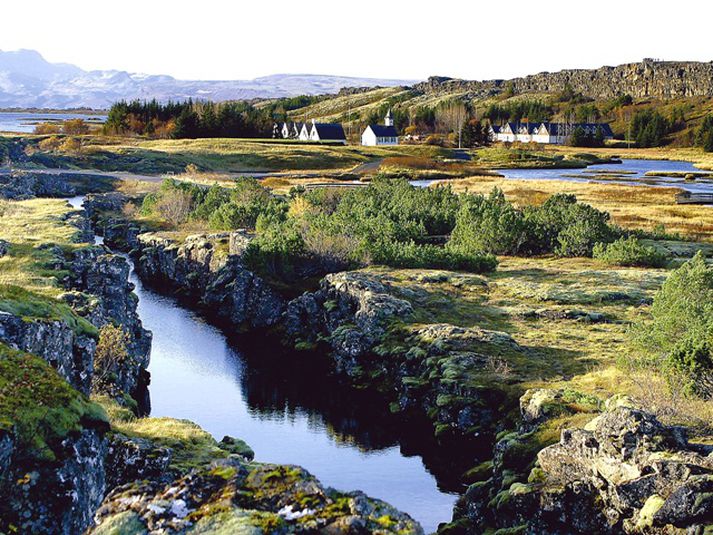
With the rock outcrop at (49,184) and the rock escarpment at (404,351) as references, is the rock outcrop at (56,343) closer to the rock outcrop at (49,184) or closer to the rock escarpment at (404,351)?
the rock escarpment at (404,351)

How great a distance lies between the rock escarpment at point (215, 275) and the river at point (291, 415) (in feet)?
11.0

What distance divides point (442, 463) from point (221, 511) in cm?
1848

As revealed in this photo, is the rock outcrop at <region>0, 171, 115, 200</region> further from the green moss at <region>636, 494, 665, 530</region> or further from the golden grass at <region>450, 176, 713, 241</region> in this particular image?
the green moss at <region>636, 494, 665, 530</region>

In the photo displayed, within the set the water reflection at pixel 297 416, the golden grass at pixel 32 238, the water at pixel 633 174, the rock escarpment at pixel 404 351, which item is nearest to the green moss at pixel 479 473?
the water reflection at pixel 297 416

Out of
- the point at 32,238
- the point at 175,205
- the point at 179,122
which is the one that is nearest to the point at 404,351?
the point at 32,238

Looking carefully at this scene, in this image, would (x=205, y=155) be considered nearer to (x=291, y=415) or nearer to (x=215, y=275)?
(x=215, y=275)

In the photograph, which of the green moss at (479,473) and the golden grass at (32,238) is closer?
the green moss at (479,473)

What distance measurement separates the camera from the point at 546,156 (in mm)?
178750

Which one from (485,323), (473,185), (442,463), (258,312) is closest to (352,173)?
(473,185)

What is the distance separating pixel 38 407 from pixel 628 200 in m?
99.2

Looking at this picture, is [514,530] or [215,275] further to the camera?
[215,275]

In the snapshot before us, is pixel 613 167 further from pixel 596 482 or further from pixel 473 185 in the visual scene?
pixel 596 482

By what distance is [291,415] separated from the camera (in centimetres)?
3700

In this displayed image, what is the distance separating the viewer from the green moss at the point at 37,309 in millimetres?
25664
